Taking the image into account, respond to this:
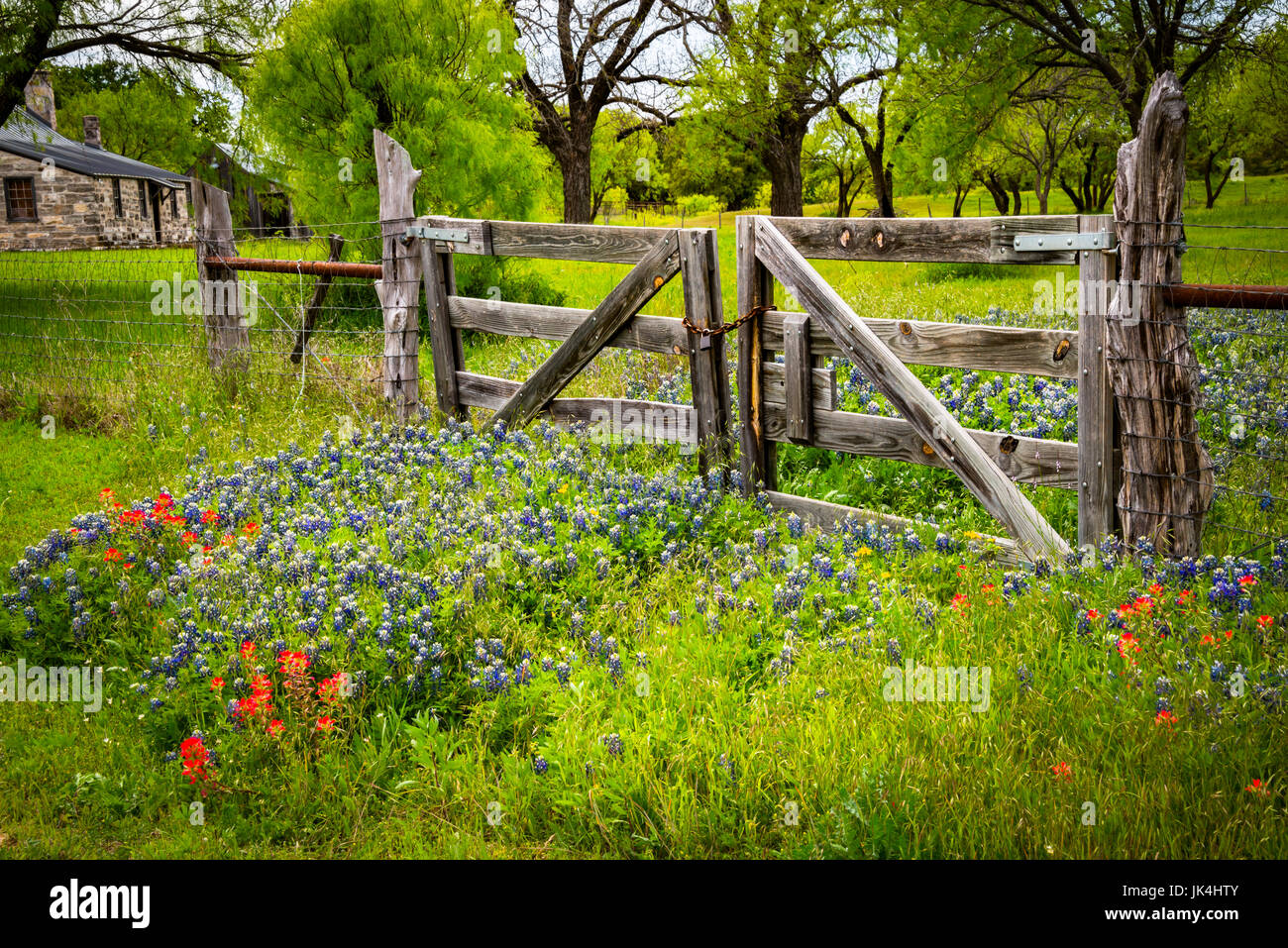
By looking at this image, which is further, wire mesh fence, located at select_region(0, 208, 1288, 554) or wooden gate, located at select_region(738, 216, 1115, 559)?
wire mesh fence, located at select_region(0, 208, 1288, 554)

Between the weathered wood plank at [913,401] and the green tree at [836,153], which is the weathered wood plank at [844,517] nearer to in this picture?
the weathered wood plank at [913,401]

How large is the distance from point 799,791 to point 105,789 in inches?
111

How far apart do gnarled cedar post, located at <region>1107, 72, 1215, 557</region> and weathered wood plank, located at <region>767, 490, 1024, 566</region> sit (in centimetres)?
63

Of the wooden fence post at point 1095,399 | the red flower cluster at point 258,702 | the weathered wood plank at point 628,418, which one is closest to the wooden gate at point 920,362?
the wooden fence post at point 1095,399

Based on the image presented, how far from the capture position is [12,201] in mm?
41125

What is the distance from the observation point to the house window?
4103 cm

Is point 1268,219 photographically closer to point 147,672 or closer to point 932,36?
point 932,36

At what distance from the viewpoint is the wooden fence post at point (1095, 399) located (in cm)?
499

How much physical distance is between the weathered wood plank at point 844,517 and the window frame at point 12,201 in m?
44.7

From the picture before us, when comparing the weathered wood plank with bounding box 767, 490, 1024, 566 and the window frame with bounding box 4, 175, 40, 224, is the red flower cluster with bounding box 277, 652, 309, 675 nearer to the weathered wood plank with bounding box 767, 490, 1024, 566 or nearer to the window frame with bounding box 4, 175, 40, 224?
the weathered wood plank with bounding box 767, 490, 1024, 566

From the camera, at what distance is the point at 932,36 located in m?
21.6

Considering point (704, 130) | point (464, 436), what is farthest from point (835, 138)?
point (464, 436)

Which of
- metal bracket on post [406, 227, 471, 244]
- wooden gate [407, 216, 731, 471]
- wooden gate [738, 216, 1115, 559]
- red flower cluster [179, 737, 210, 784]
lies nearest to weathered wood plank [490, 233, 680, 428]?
wooden gate [407, 216, 731, 471]

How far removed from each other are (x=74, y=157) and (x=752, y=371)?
47425 millimetres
